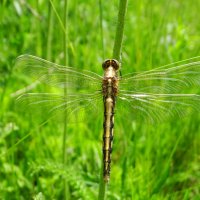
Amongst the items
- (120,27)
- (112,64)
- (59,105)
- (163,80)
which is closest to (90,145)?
(59,105)

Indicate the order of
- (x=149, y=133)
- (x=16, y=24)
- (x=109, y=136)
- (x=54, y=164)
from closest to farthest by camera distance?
1. (x=109, y=136)
2. (x=54, y=164)
3. (x=149, y=133)
4. (x=16, y=24)

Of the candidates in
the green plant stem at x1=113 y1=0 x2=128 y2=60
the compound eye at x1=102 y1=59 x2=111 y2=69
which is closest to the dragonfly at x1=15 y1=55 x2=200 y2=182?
the compound eye at x1=102 y1=59 x2=111 y2=69

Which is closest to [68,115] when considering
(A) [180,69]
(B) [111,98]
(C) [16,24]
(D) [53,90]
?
(B) [111,98]

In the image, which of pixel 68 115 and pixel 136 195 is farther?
pixel 136 195

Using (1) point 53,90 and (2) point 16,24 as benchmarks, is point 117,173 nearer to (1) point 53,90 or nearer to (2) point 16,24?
(1) point 53,90

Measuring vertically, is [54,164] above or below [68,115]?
below

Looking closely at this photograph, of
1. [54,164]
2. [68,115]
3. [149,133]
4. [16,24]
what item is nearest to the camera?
[68,115]

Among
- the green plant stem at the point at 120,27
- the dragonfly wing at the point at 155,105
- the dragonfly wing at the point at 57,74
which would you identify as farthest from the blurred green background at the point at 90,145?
the green plant stem at the point at 120,27

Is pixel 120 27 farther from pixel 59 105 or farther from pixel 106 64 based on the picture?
pixel 59 105

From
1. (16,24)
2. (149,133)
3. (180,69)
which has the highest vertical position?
(16,24)
